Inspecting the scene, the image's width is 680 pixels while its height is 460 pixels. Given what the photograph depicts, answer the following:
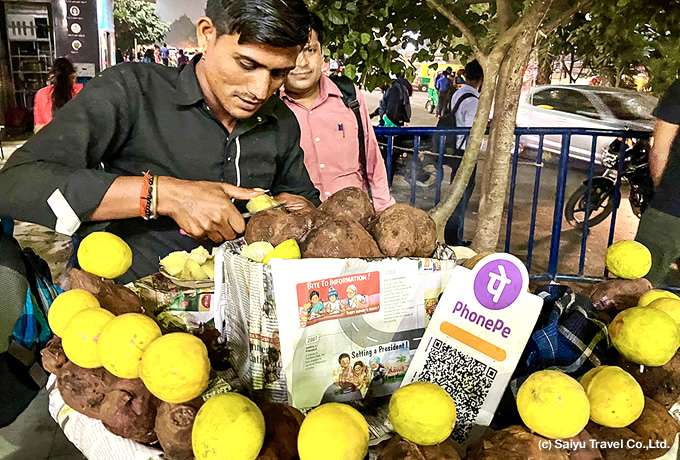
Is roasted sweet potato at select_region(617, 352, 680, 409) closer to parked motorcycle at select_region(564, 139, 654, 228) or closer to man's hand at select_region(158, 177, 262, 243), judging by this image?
man's hand at select_region(158, 177, 262, 243)

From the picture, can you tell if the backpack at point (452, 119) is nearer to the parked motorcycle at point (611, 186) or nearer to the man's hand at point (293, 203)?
the parked motorcycle at point (611, 186)

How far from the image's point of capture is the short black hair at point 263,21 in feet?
4.71

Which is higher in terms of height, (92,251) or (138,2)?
(138,2)

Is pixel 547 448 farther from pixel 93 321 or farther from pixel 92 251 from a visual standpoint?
pixel 92 251

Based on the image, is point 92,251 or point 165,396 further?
point 92,251

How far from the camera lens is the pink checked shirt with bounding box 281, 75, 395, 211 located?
9.15 ft

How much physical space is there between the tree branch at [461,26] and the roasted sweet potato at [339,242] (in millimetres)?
2851

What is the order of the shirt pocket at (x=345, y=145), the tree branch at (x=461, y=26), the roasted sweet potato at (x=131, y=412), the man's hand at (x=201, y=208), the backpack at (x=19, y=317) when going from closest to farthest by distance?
the roasted sweet potato at (x=131, y=412) < the man's hand at (x=201, y=208) < the backpack at (x=19, y=317) < the shirt pocket at (x=345, y=145) < the tree branch at (x=461, y=26)

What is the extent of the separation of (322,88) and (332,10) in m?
0.77

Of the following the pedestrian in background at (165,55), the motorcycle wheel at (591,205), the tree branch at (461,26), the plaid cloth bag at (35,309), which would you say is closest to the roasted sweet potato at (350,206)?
the plaid cloth bag at (35,309)

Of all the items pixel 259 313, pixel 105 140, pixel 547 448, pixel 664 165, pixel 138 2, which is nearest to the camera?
pixel 547 448

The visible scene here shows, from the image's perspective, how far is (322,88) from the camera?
2.86 metres

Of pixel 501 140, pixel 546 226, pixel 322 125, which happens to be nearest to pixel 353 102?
pixel 322 125

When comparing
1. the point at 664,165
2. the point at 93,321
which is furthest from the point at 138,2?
the point at 93,321
